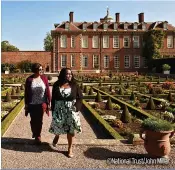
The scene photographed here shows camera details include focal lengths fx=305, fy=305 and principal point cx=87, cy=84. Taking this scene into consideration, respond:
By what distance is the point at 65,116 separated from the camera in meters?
5.19

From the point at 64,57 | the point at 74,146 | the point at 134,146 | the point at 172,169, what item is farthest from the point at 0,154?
the point at 64,57

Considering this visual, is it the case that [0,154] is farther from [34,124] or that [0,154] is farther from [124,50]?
[124,50]

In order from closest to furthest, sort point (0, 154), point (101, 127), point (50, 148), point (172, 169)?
point (172, 169)
point (0, 154)
point (50, 148)
point (101, 127)

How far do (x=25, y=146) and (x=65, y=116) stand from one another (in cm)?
103

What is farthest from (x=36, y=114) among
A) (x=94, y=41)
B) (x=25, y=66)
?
(x=94, y=41)

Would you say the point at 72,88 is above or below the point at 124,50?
below

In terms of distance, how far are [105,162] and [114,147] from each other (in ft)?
2.52

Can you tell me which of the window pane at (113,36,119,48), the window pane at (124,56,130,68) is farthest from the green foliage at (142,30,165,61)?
the window pane at (113,36,119,48)

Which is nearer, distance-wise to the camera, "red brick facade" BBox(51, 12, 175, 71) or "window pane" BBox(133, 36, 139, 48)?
"red brick facade" BBox(51, 12, 175, 71)

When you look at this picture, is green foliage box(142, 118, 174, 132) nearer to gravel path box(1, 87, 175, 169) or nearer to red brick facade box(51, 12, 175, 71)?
gravel path box(1, 87, 175, 169)

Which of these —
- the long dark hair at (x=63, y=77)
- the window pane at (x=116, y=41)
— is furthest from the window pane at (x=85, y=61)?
the long dark hair at (x=63, y=77)

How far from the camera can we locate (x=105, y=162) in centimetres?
488

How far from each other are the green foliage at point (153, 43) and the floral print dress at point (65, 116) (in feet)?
110

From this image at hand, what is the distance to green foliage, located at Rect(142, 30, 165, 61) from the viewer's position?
37344 mm
